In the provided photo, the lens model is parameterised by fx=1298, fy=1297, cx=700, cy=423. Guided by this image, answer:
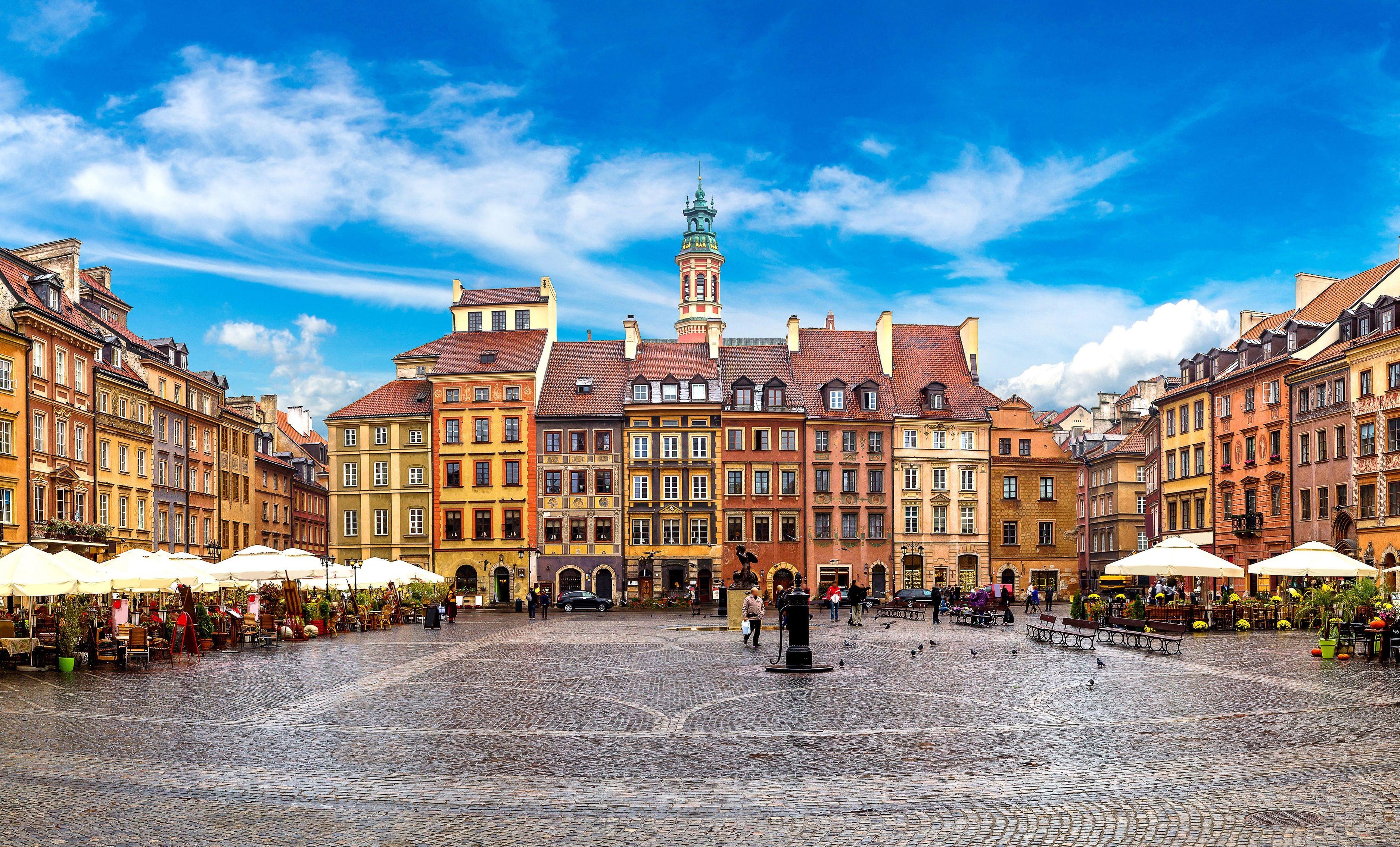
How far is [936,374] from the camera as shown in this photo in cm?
7756

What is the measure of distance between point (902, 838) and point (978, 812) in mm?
1268

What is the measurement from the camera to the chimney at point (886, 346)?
77312 mm

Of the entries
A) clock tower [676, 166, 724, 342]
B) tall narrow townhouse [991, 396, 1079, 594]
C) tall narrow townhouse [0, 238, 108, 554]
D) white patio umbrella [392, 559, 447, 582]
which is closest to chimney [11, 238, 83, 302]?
tall narrow townhouse [0, 238, 108, 554]

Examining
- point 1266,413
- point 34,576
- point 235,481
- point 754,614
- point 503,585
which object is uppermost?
point 1266,413

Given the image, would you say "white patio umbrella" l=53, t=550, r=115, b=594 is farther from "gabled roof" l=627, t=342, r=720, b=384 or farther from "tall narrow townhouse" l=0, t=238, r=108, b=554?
"gabled roof" l=627, t=342, r=720, b=384

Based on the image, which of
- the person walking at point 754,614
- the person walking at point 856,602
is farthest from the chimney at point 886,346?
the person walking at point 754,614

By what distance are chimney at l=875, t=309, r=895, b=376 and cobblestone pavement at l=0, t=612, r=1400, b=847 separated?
51604 millimetres

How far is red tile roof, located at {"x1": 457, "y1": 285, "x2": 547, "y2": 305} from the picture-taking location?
77688 millimetres

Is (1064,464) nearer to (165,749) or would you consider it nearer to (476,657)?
(476,657)

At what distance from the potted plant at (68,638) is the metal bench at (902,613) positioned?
31985mm

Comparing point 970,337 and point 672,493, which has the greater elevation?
point 970,337

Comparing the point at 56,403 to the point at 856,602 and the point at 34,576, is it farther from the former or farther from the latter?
the point at 856,602

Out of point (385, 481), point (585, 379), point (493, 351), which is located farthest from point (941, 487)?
point (385, 481)

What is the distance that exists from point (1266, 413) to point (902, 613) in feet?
64.3
